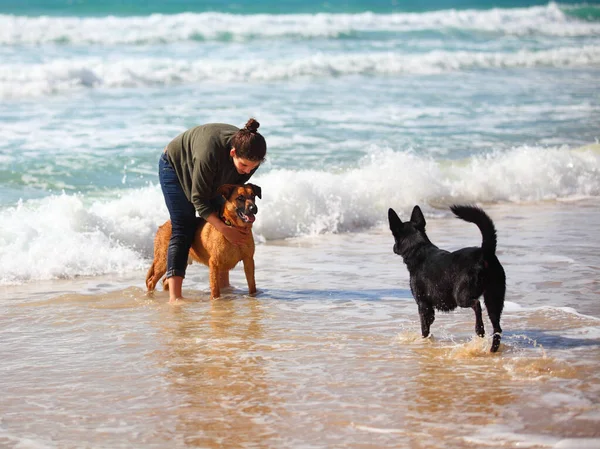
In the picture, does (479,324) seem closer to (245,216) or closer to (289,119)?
(245,216)

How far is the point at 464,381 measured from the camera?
4754 mm

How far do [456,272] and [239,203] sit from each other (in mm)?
1942

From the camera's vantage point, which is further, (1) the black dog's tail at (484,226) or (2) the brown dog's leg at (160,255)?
(2) the brown dog's leg at (160,255)

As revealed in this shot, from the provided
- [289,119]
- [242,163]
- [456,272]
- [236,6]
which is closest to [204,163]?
[242,163]

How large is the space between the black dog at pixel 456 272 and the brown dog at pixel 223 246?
4.31ft

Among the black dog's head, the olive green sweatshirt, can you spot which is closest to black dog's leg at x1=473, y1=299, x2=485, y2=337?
the black dog's head

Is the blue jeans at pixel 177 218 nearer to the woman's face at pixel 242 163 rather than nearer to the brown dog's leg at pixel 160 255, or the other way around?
the brown dog's leg at pixel 160 255

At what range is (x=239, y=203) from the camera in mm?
6383

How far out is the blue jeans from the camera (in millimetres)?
6613

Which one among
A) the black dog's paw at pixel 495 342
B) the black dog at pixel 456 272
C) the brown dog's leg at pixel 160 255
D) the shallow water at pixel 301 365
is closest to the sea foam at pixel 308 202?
the shallow water at pixel 301 365

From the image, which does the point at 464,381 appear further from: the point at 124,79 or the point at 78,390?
the point at 124,79

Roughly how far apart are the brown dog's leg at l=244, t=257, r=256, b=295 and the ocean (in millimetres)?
150

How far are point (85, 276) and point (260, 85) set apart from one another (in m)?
14.1

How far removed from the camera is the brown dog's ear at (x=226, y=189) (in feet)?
21.0
